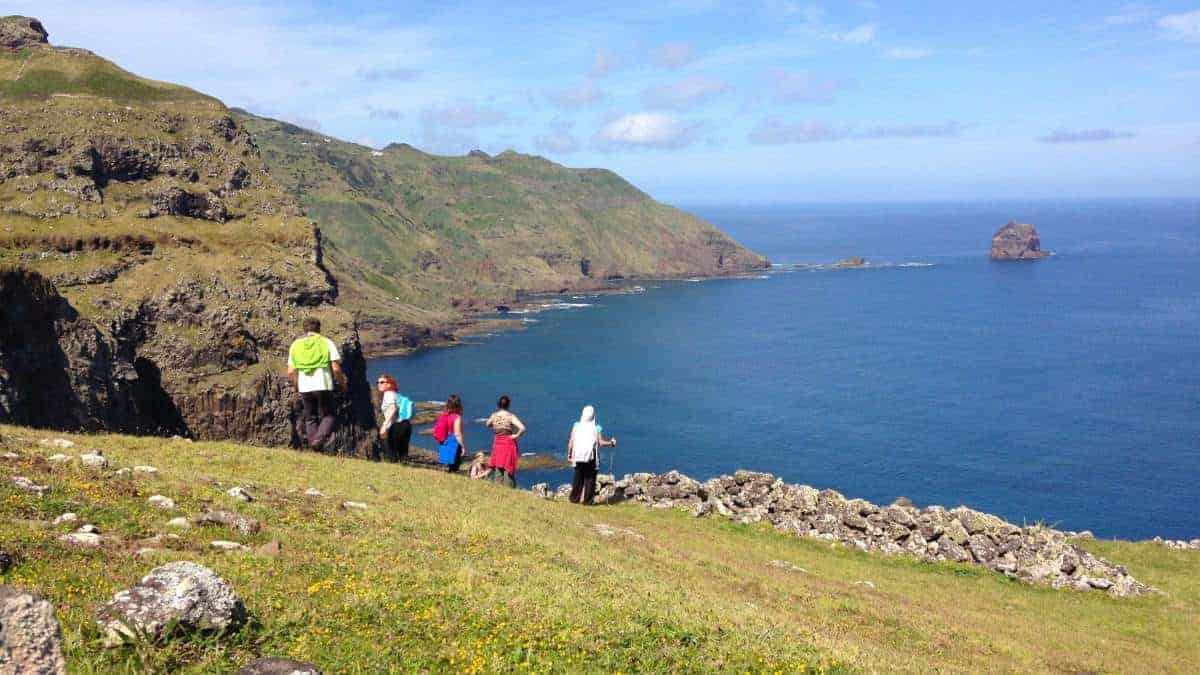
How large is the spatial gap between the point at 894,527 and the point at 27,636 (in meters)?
28.1

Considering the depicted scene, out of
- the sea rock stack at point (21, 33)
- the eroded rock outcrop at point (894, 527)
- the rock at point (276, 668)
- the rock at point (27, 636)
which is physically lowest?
the eroded rock outcrop at point (894, 527)

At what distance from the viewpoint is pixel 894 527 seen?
98.7 feet

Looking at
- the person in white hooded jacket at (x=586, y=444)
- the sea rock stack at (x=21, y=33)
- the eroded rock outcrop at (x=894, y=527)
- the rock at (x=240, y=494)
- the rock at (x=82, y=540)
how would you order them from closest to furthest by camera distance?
the rock at (x=82, y=540) < the rock at (x=240, y=494) < the person in white hooded jacket at (x=586, y=444) < the eroded rock outcrop at (x=894, y=527) < the sea rock stack at (x=21, y=33)

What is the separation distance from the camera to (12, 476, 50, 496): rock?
13.1 m

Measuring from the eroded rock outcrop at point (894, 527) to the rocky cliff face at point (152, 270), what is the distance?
46.0 metres

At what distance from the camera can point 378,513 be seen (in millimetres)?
16766

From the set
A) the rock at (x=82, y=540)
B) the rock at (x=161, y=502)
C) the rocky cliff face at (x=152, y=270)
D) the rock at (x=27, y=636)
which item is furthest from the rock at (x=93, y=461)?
the rocky cliff face at (x=152, y=270)

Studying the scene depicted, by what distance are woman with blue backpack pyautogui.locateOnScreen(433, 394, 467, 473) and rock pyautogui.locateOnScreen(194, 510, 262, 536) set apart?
35.9 ft

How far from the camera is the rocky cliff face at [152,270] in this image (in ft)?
218

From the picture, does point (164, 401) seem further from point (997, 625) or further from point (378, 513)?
point (997, 625)

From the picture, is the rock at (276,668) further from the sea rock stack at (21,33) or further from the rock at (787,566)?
the sea rock stack at (21,33)

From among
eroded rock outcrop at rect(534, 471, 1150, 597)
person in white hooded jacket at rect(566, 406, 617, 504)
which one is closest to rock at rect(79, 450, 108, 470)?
person in white hooded jacket at rect(566, 406, 617, 504)

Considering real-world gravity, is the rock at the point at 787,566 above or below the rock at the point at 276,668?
below

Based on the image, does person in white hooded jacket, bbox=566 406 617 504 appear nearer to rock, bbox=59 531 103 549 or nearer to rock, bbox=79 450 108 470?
rock, bbox=79 450 108 470
